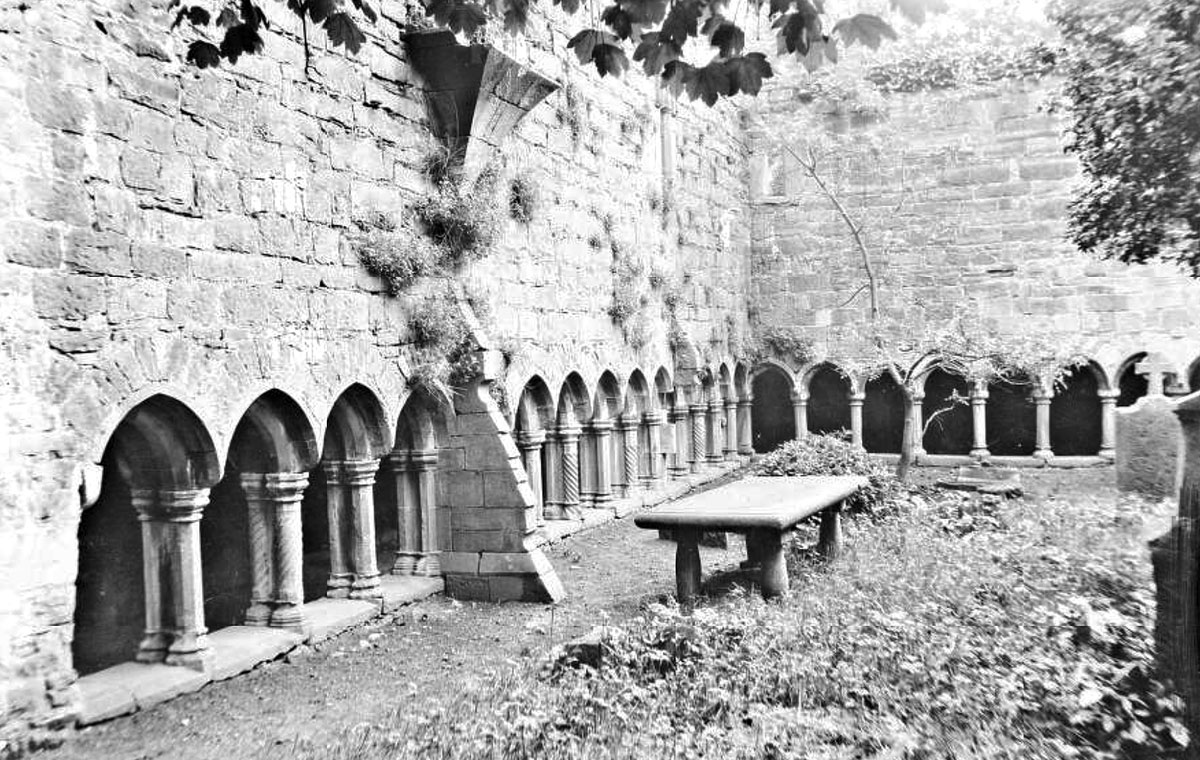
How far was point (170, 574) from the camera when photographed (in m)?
4.41

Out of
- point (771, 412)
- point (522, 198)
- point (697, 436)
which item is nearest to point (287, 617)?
point (522, 198)

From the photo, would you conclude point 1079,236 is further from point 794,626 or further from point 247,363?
point 247,363

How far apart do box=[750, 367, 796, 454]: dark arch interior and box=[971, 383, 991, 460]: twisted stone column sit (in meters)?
2.42

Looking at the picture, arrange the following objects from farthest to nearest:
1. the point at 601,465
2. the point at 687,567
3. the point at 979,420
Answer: the point at 979,420
the point at 601,465
the point at 687,567

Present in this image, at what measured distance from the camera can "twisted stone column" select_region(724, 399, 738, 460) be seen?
41.3 feet

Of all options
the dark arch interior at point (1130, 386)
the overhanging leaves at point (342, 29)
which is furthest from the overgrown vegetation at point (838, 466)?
the overhanging leaves at point (342, 29)

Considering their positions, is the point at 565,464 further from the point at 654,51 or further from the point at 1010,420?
the point at 1010,420

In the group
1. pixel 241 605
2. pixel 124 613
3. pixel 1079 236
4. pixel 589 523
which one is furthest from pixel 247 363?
pixel 1079 236

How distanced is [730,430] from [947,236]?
3.89 metres

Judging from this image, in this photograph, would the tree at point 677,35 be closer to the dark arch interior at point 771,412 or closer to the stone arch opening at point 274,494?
the stone arch opening at point 274,494

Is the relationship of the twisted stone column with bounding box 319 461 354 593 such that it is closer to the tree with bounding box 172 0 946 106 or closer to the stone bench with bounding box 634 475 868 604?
the stone bench with bounding box 634 475 868 604

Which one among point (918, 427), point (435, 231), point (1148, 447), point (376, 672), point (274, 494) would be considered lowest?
point (376, 672)

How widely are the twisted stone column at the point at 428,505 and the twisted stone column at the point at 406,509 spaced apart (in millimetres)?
32

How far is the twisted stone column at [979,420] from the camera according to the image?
12289 mm
